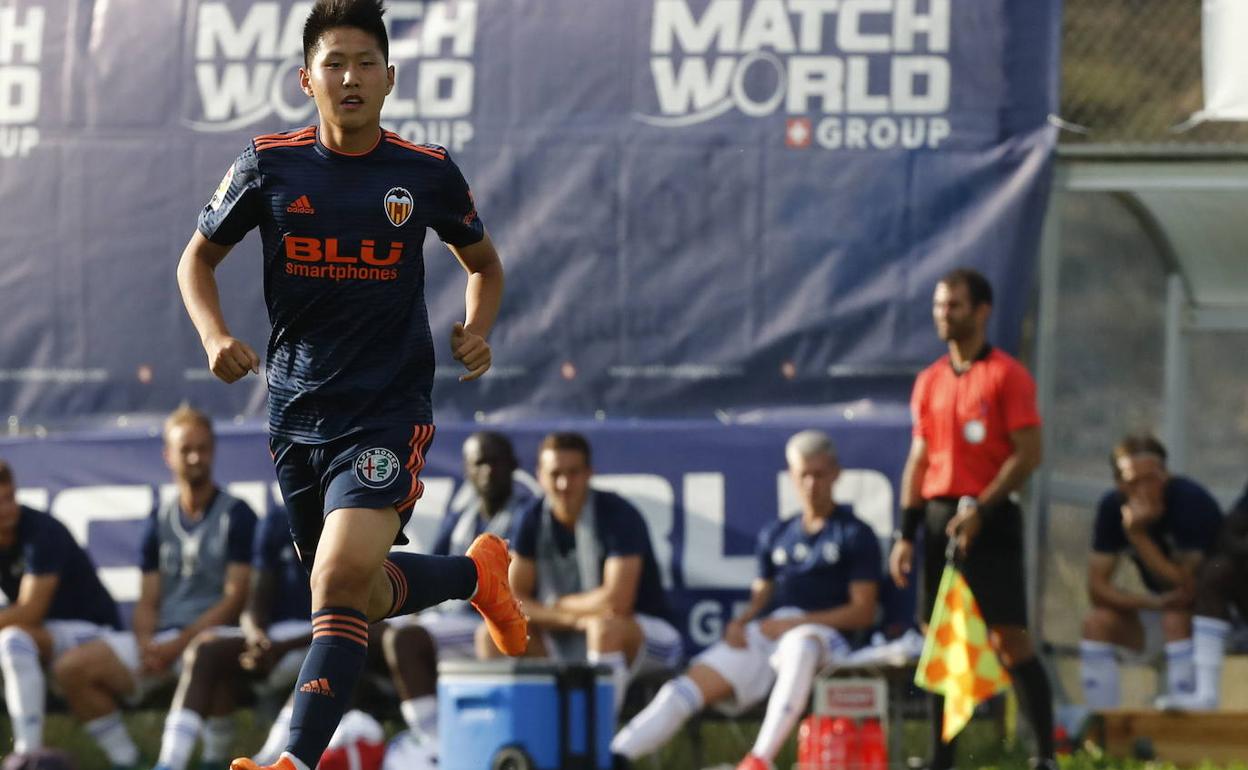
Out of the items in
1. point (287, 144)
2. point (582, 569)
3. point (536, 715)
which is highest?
point (287, 144)

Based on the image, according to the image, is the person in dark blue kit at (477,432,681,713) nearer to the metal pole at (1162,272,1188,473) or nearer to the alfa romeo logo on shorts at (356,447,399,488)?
the metal pole at (1162,272,1188,473)

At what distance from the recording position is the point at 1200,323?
10.0m

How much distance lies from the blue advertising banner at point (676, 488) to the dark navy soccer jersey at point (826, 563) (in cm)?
39

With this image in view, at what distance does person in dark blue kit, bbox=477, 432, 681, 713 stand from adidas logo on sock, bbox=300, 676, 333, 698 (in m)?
3.85

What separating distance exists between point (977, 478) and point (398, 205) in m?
3.68

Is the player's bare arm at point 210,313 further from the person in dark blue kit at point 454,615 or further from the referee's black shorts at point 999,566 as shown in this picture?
the referee's black shorts at point 999,566

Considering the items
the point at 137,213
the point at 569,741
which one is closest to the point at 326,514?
the point at 569,741

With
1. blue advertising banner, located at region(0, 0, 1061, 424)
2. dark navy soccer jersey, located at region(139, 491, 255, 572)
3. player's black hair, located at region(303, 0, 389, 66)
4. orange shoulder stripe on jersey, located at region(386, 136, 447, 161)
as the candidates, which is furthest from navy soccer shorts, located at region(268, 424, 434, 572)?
blue advertising banner, located at region(0, 0, 1061, 424)

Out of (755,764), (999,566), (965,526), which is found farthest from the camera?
(755,764)

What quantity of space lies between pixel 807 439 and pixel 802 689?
1104mm

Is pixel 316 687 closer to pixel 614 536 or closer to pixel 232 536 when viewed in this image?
pixel 614 536

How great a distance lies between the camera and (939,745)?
819cm

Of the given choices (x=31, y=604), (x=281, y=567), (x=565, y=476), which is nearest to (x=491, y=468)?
(x=565, y=476)

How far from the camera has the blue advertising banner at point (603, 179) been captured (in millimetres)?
9180
